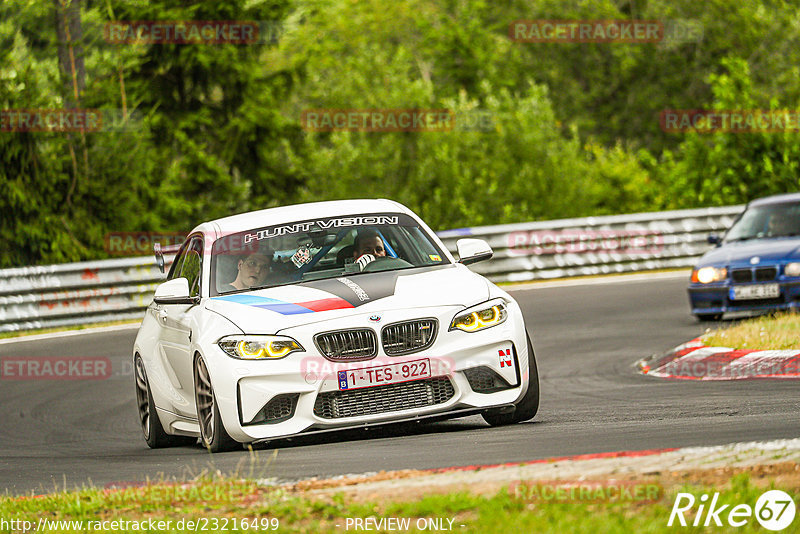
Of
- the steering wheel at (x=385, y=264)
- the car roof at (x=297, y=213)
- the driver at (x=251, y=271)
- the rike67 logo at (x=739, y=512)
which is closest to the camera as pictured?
the rike67 logo at (x=739, y=512)

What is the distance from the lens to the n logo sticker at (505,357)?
796 centimetres

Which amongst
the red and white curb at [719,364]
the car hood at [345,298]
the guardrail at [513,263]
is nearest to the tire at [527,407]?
the car hood at [345,298]

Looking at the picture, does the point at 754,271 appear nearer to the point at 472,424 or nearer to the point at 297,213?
the point at 472,424

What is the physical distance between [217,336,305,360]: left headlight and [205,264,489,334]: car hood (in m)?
0.06

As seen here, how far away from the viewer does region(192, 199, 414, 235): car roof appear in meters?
9.23

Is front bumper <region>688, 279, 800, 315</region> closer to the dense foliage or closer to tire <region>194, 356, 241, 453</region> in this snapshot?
tire <region>194, 356, 241, 453</region>

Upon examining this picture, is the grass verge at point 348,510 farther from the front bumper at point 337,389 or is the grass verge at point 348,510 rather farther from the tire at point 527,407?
the tire at point 527,407

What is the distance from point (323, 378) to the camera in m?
7.65

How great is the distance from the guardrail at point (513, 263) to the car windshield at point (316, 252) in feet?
31.7

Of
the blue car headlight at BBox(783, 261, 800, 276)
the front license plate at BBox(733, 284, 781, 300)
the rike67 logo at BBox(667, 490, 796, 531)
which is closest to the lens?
the rike67 logo at BBox(667, 490, 796, 531)

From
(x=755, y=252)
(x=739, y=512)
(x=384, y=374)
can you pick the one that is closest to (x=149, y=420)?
(x=384, y=374)

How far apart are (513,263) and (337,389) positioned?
14.2 meters

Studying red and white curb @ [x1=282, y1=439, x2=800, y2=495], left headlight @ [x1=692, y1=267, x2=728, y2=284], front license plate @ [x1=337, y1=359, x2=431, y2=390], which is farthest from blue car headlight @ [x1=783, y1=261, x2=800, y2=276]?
red and white curb @ [x1=282, y1=439, x2=800, y2=495]

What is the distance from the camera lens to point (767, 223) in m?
16.2
